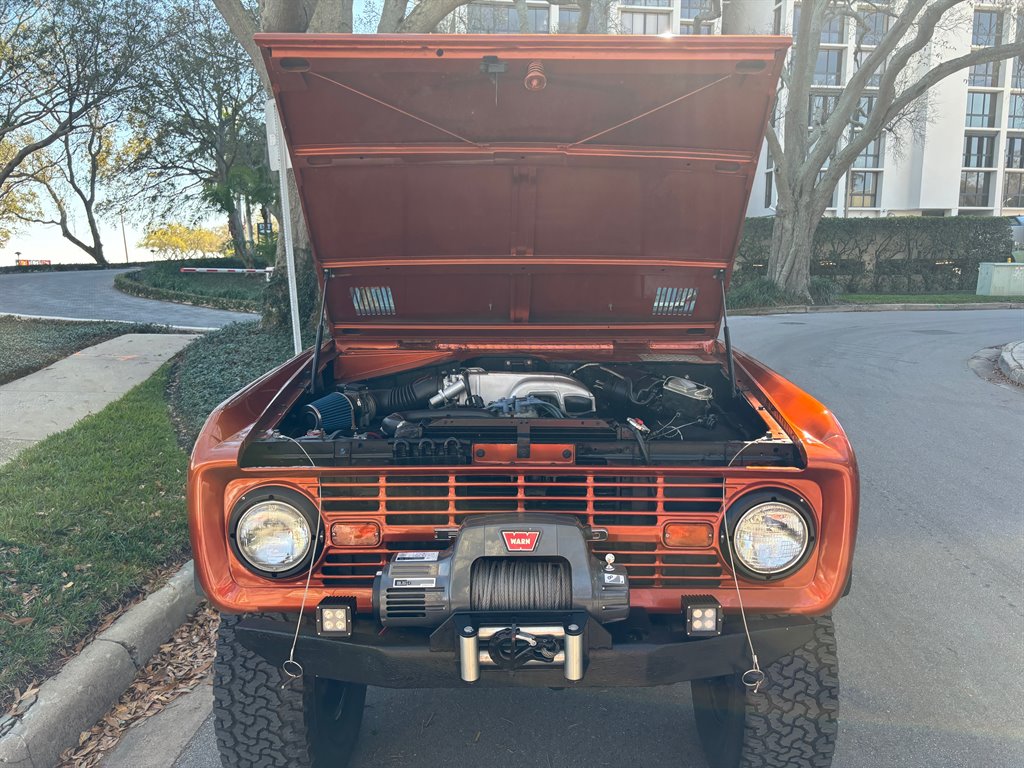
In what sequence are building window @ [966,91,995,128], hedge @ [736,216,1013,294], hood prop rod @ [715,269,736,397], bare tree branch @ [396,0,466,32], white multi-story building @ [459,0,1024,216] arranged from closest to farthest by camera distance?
hood prop rod @ [715,269,736,397] < bare tree branch @ [396,0,466,32] < hedge @ [736,216,1013,294] < white multi-story building @ [459,0,1024,216] < building window @ [966,91,995,128]

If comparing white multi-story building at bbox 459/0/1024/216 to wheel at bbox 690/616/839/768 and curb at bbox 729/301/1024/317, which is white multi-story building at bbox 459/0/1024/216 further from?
wheel at bbox 690/616/839/768

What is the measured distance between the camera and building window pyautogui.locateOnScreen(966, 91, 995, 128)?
4975cm

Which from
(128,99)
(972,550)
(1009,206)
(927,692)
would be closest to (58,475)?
(927,692)

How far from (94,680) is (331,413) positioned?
1390 mm

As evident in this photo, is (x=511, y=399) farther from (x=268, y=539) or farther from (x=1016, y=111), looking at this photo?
(x=1016, y=111)

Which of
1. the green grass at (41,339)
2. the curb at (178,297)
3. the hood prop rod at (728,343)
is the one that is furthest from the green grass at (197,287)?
the hood prop rod at (728,343)

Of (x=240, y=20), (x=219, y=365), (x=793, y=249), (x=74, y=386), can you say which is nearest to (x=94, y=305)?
(x=240, y=20)

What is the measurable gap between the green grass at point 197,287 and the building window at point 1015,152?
4852 cm

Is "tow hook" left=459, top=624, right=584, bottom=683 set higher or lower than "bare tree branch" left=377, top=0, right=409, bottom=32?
lower

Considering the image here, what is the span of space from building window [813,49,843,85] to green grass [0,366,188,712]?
52.2m

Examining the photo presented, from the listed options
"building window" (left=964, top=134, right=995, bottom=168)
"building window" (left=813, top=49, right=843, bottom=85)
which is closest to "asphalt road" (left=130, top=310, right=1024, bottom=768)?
"building window" (left=813, top=49, right=843, bottom=85)

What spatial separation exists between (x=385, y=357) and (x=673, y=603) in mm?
1989

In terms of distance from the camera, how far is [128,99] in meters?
24.3

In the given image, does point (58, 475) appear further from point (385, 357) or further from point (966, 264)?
point (966, 264)
